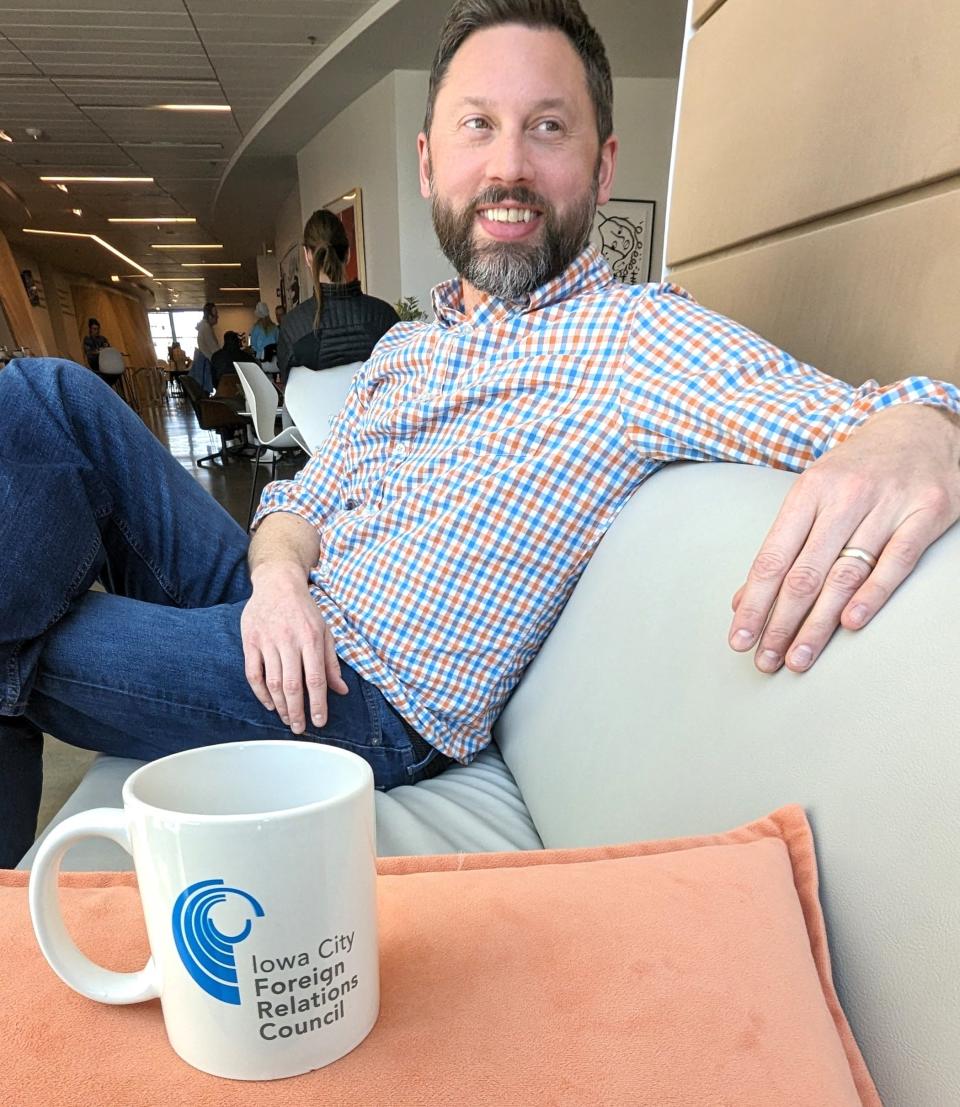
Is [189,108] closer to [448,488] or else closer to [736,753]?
[448,488]

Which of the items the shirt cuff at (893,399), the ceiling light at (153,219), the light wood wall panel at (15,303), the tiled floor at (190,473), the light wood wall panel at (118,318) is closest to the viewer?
the shirt cuff at (893,399)

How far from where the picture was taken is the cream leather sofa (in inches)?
14.5

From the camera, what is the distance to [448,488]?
97 centimetres

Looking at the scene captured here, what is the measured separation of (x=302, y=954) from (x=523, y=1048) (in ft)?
0.37

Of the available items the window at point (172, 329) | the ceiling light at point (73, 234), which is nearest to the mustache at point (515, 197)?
the ceiling light at point (73, 234)

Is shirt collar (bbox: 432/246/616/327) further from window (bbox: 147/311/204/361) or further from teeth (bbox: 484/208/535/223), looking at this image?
window (bbox: 147/311/204/361)

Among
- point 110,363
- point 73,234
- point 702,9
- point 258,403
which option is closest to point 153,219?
point 73,234

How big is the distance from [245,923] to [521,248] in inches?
40.3

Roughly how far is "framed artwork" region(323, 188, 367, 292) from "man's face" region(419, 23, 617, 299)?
559cm

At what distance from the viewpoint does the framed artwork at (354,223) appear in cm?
639

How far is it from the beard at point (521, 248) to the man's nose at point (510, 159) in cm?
2

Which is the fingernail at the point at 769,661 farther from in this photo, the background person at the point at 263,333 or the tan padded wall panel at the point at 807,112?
the background person at the point at 263,333

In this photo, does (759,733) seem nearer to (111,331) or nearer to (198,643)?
(198,643)

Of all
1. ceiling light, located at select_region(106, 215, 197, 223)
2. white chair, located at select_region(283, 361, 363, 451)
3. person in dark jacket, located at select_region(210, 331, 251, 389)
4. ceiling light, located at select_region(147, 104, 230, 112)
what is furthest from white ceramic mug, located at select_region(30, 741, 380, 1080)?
ceiling light, located at select_region(106, 215, 197, 223)
